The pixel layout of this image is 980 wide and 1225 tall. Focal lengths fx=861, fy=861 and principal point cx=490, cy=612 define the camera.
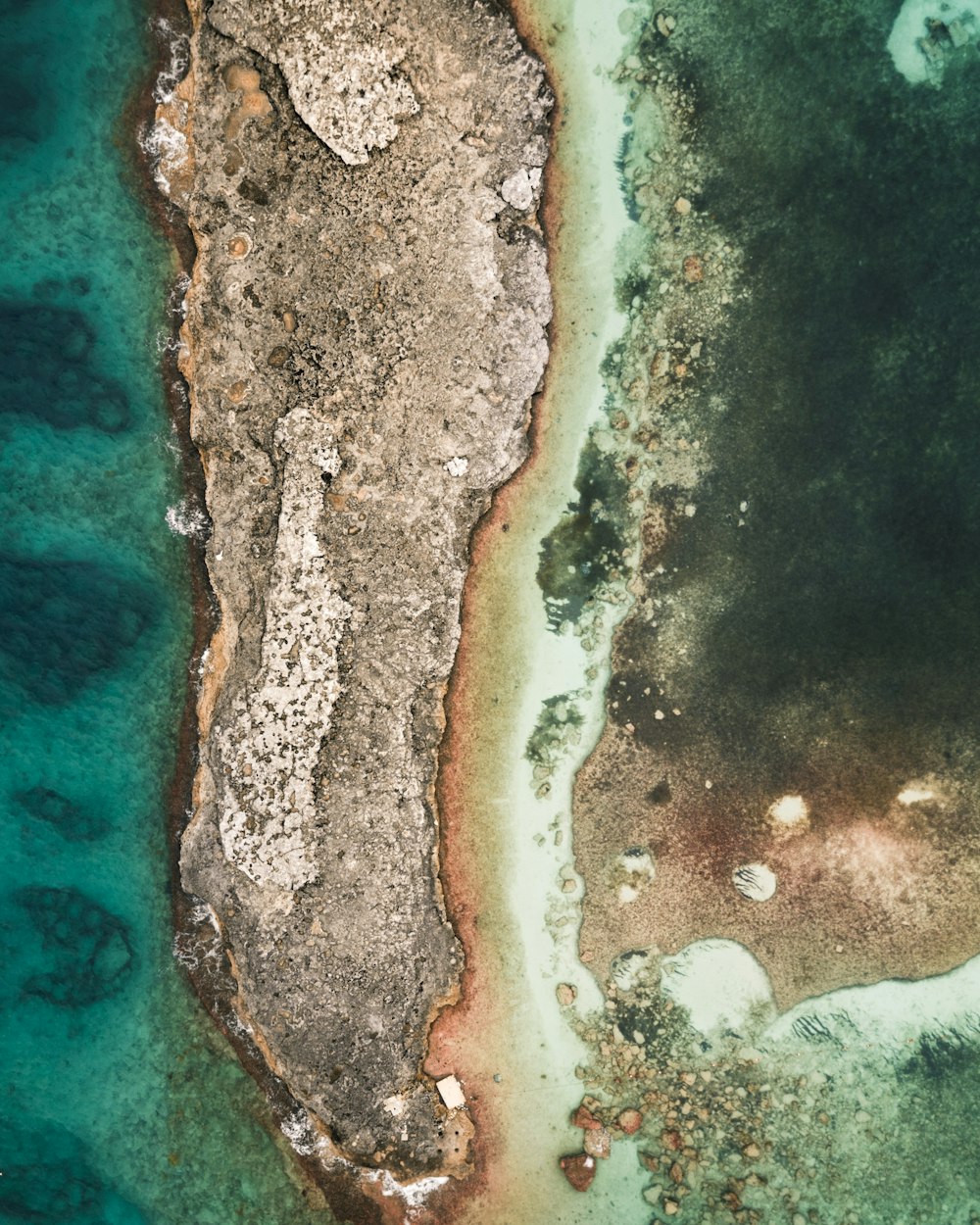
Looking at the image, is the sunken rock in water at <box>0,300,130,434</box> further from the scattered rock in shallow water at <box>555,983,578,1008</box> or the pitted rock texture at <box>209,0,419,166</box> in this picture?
the scattered rock in shallow water at <box>555,983,578,1008</box>

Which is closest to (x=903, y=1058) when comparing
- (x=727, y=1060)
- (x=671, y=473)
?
(x=727, y=1060)

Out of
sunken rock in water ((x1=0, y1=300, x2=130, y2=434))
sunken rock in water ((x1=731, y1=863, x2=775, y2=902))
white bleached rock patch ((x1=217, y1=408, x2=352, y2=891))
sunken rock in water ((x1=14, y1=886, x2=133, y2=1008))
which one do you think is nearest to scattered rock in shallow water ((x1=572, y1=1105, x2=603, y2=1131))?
sunken rock in water ((x1=731, y1=863, x2=775, y2=902))

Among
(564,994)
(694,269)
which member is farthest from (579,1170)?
(694,269)

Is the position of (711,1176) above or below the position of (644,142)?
below

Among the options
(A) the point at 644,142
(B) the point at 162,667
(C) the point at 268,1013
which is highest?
(A) the point at 644,142

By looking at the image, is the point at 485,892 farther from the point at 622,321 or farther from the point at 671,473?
the point at 622,321

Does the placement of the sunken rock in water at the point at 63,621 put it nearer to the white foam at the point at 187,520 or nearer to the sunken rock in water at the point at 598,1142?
the white foam at the point at 187,520

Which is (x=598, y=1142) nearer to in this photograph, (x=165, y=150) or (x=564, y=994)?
(x=564, y=994)
